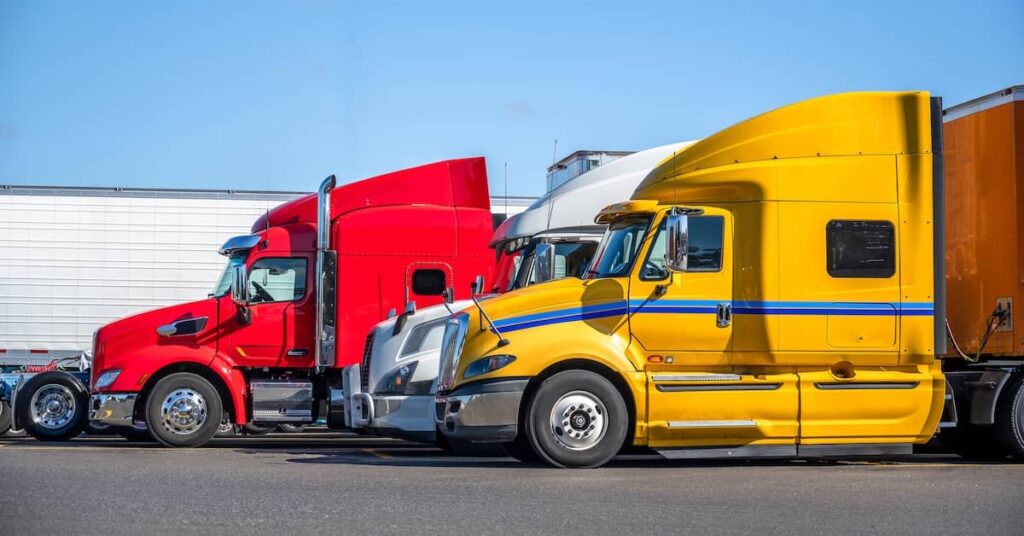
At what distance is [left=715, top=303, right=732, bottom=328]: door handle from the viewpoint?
42.8 ft

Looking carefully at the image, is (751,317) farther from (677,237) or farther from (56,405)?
(56,405)

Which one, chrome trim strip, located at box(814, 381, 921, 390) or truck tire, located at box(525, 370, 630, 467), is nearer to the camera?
truck tire, located at box(525, 370, 630, 467)

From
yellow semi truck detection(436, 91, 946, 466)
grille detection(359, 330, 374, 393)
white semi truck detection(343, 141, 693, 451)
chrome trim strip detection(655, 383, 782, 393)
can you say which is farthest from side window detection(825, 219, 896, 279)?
grille detection(359, 330, 374, 393)

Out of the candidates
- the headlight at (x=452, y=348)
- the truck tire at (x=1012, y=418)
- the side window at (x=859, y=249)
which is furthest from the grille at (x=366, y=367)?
the truck tire at (x=1012, y=418)

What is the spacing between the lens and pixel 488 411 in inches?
504

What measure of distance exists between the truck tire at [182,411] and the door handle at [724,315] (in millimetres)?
7075

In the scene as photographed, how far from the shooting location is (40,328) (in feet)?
77.8

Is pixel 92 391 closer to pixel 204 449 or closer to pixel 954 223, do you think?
pixel 204 449

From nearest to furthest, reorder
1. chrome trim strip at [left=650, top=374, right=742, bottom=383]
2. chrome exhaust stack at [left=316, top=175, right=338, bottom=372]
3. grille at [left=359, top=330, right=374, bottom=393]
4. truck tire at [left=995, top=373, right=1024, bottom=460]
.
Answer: chrome trim strip at [left=650, top=374, right=742, bottom=383]
truck tire at [left=995, top=373, right=1024, bottom=460]
grille at [left=359, top=330, right=374, bottom=393]
chrome exhaust stack at [left=316, top=175, right=338, bottom=372]

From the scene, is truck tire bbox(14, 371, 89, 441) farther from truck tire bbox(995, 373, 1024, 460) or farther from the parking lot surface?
truck tire bbox(995, 373, 1024, 460)

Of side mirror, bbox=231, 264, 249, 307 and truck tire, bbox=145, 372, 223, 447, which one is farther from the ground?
side mirror, bbox=231, 264, 249, 307

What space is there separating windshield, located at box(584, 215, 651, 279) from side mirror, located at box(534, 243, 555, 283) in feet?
7.01

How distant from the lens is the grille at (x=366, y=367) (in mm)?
15875

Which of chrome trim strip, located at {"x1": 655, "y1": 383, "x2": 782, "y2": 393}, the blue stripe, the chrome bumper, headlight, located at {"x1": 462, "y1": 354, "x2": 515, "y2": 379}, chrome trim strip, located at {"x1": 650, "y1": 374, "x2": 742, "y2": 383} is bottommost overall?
the chrome bumper
